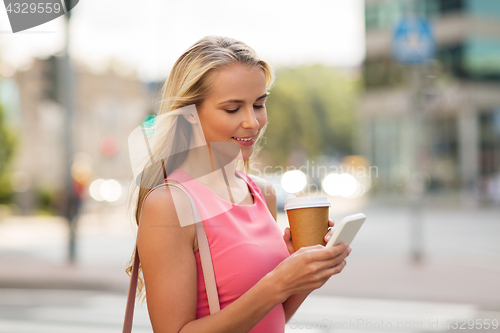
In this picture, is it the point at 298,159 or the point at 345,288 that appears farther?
the point at 298,159

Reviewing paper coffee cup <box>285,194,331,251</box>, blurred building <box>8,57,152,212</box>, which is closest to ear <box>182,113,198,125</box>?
paper coffee cup <box>285,194,331,251</box>

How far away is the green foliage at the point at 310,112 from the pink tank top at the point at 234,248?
37961mm

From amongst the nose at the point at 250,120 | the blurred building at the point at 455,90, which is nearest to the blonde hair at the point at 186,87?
the nose at the point at 250,120

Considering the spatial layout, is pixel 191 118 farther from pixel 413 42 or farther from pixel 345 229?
pixel 413 42

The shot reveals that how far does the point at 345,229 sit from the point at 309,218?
0.20m

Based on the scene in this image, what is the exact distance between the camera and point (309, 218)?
1.57 meters

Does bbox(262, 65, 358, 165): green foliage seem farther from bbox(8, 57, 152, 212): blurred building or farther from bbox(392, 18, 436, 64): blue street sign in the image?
bbox(392, 18, 436, 64): blue street sign

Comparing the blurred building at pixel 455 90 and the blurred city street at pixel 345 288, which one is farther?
the blurred building at pixel 455 90

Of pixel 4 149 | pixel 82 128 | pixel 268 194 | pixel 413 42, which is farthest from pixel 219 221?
pixel 82 128

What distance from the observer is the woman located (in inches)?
57.4

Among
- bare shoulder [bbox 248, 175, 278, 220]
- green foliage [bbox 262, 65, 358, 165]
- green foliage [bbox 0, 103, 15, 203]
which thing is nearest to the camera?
bare shoulder [bbox 248, 175, 278, 220]

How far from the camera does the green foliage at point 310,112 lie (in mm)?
41094

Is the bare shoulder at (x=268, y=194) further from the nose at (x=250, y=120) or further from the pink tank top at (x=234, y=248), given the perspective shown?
the nose at (x=250, y=120)

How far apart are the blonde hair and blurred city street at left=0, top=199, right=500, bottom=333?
67.2 inches
